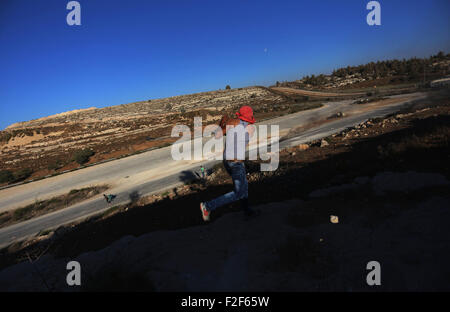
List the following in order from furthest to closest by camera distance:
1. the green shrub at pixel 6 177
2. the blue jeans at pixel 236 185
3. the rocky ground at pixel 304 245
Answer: the green shrub at pixel 6 177, the blue jeans at pixel 236 185, the rocky ground at pixel 304 245

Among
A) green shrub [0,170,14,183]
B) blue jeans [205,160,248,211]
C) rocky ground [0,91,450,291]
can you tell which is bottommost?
green shrub [0,170,14,183]

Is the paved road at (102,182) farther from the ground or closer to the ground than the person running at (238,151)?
closer to the ground

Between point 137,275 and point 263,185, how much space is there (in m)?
4.82

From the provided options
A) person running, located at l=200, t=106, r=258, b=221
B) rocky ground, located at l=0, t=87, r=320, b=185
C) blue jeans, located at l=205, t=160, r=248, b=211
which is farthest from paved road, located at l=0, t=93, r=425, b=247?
person running, located at l=200, t=106, r=258, b=221

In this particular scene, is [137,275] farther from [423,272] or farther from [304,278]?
[423,272]

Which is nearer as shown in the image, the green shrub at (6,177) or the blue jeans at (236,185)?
the blue jeans at (236,185)

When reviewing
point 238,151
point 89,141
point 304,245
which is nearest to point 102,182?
point 238,151

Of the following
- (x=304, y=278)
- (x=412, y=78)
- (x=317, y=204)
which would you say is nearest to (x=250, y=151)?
(x=317, y=204)

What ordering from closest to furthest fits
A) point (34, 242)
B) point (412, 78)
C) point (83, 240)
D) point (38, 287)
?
point (38, 287) < point (83, 240) < point (34, 242) < point (412, 78)

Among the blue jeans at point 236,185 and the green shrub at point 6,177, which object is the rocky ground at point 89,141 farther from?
the blue jeans at point 236,185

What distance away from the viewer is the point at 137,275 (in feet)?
9.89

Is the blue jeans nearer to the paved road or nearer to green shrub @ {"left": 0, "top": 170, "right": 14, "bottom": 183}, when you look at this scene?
the paved road

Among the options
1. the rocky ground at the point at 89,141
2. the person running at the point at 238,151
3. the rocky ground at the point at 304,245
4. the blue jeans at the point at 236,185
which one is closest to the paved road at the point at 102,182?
the rocky ground at the point at 89,141
